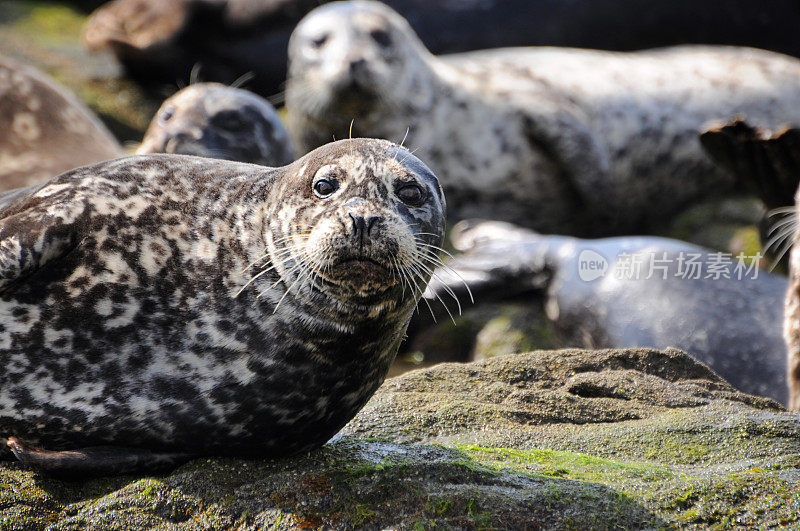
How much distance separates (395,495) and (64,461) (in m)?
0.98

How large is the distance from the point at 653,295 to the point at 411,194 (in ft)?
11.1

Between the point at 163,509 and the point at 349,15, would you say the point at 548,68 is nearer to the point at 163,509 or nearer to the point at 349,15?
the point at 349,15

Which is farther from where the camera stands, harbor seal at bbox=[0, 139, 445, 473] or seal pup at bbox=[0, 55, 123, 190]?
seal pup at bbox=[0, 55, 123, 190]

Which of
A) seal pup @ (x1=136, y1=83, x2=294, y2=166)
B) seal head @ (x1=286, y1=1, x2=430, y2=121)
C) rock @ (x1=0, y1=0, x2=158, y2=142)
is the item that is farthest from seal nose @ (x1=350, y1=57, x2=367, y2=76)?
rock @ (x1=0, y1=0, x2=158, y2=142)

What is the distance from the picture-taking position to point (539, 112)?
27.4ft

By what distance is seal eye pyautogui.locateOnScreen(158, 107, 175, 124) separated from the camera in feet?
20.6

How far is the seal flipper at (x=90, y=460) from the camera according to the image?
2.81m

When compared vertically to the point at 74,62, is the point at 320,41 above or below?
above

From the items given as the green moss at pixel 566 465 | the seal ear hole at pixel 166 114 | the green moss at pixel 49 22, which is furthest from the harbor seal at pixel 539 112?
the green moss at pixel 49 22

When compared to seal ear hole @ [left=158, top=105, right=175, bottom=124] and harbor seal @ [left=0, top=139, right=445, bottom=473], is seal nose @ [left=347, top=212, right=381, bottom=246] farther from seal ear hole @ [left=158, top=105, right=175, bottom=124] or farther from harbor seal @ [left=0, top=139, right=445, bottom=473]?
seal ear hole @ [left=158, top=105, right=175, bottom=124]

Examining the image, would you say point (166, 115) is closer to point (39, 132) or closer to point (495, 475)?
point (39, 132)

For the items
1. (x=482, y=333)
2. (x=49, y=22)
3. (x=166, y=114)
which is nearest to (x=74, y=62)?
(x=49, y=22)

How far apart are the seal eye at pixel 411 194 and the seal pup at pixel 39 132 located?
140 inches

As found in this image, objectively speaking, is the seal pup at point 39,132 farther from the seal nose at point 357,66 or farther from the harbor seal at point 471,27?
the harbor seal at point 471,27
